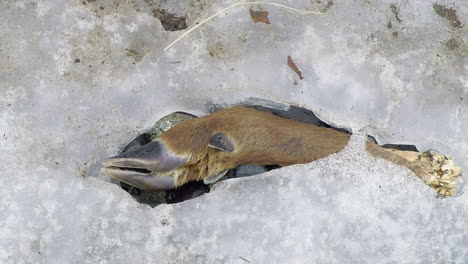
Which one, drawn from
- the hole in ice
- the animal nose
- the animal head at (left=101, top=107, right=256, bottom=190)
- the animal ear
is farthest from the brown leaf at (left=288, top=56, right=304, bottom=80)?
the animal nose

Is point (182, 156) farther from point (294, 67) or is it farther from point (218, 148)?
point (294, 67)

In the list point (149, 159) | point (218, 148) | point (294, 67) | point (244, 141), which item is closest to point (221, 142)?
point (218, 148)

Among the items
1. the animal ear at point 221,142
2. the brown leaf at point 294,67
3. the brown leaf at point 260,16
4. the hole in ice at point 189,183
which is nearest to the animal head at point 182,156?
the animal ear at point 221,142

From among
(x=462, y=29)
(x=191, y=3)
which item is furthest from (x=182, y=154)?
(x=462, y=29)

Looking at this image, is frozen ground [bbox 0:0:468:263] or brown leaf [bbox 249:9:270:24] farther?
brown leaf [bbox 249:9:270:24]

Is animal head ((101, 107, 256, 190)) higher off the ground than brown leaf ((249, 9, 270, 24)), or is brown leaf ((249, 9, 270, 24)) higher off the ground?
brown leaf ((249, 9, 270, 24))

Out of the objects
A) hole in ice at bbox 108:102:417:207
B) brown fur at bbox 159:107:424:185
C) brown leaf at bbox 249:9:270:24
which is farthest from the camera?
brown leaf at bbox 249:9:270:24

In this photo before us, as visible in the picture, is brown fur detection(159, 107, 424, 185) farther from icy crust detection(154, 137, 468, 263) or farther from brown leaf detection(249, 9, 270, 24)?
brown leaf detection(249, 9, 270, 24)

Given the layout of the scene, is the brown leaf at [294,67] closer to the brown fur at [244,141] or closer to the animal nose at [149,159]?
the brown fur at [244,141]
